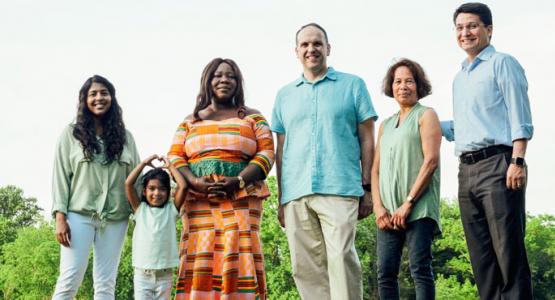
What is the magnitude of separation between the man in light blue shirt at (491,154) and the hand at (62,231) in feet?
12.2

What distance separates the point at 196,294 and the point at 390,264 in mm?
1782

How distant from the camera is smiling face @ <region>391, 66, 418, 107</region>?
6223mm

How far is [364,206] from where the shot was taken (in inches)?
237

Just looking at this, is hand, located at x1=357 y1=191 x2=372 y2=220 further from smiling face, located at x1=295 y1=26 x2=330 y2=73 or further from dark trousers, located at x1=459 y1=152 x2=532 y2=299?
smiling face, located at x1=295 y1=26 x2=330 y2=73

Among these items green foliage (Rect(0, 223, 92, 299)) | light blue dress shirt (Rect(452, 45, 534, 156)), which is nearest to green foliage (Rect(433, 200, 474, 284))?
green foliage (Rect(0, 223, 92, 299))

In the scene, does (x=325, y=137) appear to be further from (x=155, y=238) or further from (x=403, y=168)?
(x=155, y=238)

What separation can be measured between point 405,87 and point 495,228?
1.67 metres

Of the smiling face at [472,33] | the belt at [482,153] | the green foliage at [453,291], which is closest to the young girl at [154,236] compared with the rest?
A: the belt at [482,153]

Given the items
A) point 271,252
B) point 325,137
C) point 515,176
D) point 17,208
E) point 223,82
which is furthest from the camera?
point 17,208

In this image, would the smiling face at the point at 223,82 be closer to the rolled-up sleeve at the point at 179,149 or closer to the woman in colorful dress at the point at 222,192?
the woman in colorful dress at the point at 222,192

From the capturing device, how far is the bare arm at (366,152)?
6020mm

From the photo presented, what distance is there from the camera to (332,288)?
5.70 metres

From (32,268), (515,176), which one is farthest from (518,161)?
(32,268)

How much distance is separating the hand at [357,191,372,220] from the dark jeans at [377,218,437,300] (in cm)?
22
